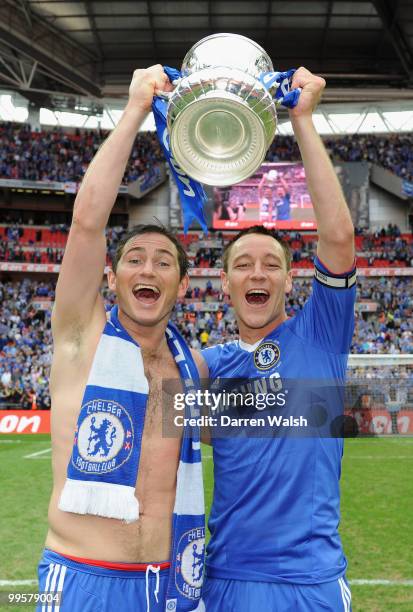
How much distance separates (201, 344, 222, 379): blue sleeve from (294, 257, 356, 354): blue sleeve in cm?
39

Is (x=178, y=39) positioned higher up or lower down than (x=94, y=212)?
higher up

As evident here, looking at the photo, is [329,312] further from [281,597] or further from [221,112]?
[281,597]

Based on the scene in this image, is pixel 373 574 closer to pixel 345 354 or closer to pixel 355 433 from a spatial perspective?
pixel 345 354

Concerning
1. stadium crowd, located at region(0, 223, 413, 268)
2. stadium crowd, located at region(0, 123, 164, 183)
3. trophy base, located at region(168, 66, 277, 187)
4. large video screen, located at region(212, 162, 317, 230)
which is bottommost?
trophy base, located at region(168, 66, 277, 187)

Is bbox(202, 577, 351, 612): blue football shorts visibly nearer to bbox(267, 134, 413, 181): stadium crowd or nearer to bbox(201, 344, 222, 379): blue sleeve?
bbox(201, 344, 222, 379): blue sleeve

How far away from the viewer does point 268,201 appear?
31.2 metres

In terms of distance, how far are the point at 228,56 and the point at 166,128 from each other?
36cm

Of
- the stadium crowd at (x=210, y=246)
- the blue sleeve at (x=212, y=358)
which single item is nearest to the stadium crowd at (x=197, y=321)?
the stadium crowd at (x=210, y=246)

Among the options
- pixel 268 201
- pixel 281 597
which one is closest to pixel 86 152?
pixel 268 201

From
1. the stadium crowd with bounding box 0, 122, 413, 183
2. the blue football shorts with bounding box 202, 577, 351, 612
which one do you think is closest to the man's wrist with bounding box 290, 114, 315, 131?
the blue football shorts with bounding box 202, 577, 351, 612

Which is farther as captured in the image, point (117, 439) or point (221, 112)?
point (117, 439)

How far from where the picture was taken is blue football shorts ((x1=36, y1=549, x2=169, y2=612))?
2.11 m

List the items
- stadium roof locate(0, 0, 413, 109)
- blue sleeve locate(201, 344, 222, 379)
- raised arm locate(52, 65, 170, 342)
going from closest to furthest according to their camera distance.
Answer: raised arm locate(52, 65, 170, 342)
blue sleeve locate(201, 344, 222, 379)
stadium roof locate(0, 0, 413, 109)

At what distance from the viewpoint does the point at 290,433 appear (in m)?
2.27
